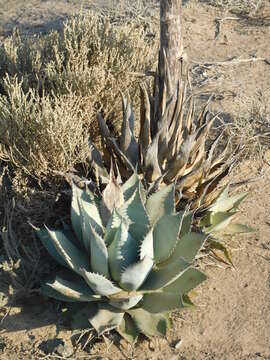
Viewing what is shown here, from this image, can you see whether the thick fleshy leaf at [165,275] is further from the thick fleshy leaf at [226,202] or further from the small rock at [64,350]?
the thick fleshy leaf at [226,202]

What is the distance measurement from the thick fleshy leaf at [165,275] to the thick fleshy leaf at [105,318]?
0.73 ft

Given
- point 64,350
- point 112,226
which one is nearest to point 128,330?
point 64,350

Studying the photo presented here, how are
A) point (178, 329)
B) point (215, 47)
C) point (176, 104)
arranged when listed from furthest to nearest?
1. point (215, 47)
2. point (176, 104)
3. point (178, 329)

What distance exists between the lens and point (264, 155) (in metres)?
5.13

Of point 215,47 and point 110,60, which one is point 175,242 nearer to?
point 110,60

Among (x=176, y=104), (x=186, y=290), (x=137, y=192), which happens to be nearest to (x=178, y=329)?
(x=186, y=290)

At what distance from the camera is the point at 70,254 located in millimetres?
3398

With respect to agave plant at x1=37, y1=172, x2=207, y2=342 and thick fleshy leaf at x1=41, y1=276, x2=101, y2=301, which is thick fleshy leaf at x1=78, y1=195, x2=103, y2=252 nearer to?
agave plant at x1=37, y1=172, x2=207, y2=342

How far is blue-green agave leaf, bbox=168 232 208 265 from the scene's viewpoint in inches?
132

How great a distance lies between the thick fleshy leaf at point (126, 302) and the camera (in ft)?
10.8

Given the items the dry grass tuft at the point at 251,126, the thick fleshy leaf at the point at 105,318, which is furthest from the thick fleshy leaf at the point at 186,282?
the dry grass tuft at the point at 251,126

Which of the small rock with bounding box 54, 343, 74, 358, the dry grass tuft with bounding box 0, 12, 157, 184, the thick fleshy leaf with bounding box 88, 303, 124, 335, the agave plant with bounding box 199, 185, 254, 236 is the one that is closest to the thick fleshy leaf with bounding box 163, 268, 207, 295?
the thick fleshy leaf with bounding box 88, 303, 124, 335

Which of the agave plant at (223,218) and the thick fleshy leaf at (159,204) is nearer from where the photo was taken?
the thick fleshy leaf at (159,204)

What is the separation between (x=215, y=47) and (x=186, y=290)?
14.3 ft
